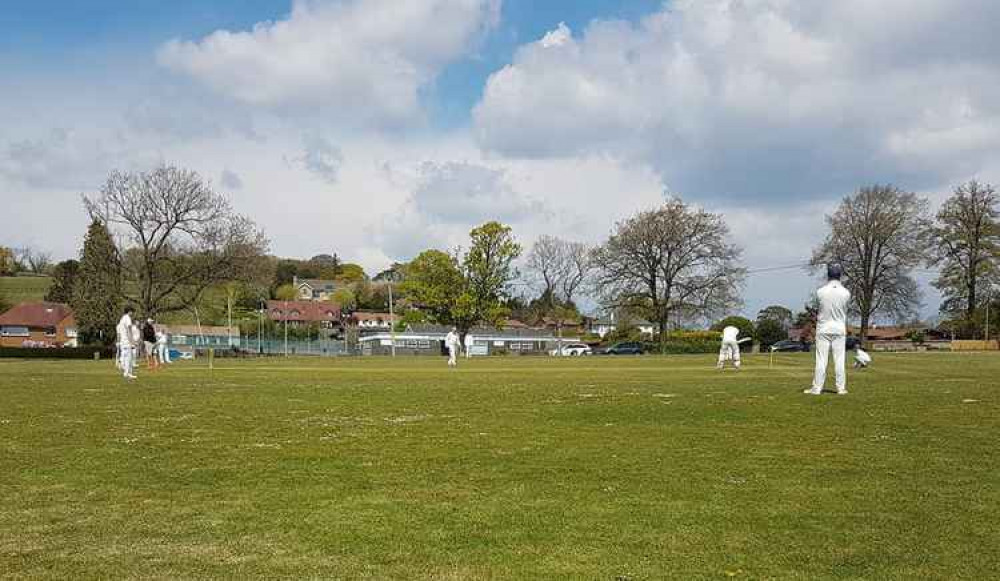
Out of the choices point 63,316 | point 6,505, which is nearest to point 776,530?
point 6,505

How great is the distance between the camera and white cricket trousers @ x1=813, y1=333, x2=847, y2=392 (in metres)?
16.4

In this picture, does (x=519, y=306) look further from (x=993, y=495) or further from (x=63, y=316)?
(x=993, y=495)

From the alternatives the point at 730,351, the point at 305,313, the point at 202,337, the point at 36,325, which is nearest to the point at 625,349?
the point at 730,351

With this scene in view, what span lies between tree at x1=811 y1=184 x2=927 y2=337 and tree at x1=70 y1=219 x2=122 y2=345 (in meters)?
69.9

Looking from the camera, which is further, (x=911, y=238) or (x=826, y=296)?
(x=911, y=238)

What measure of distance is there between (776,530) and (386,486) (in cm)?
358

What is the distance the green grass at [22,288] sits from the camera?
493 feet

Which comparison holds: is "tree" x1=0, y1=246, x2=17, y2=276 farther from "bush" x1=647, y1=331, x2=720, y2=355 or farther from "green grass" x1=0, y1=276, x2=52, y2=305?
"bush" x1=647, y1=331, x2=720, y2=355

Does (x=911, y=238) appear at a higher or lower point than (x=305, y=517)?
higher

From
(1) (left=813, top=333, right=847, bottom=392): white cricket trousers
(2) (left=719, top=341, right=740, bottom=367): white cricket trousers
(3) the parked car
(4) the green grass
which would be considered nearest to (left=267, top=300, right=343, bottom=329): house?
(4) the green grass

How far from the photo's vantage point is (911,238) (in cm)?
8012

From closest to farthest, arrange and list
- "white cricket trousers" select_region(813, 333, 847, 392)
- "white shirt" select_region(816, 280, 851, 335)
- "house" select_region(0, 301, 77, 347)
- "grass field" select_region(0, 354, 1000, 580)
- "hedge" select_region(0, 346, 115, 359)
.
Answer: "grass field" select_region(0, 354, 1000, 580) → "white cricket trousers" select_region(813, 333, 847, 392) → "white shirt" select_region(816, 280, 851, 335) → "hedge" select_region(0, 346, 115, 359) → "house" select_region(0, 301, 77, 347)

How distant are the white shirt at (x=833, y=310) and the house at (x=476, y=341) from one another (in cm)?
8952

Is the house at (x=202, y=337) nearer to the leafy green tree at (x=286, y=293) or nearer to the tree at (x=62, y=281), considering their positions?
the tree at (x=62, y=281)
